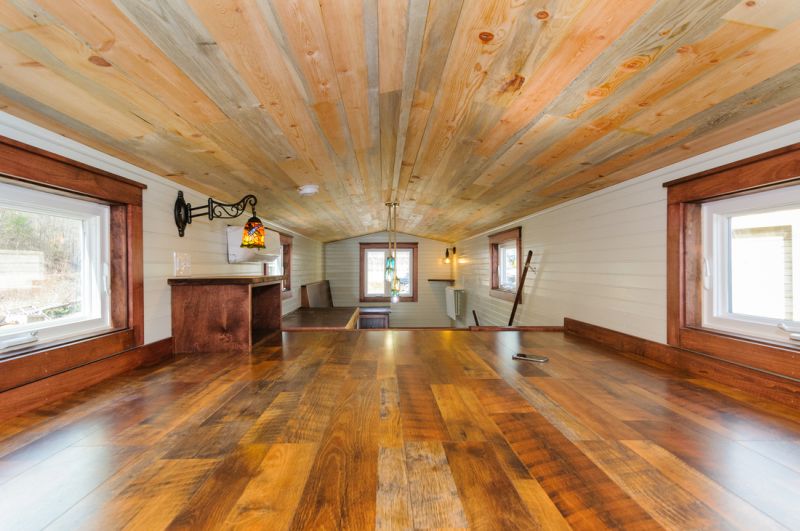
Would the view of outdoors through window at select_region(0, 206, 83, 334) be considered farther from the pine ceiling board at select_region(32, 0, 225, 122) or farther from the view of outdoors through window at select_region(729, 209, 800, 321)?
the view of outdoors through window at select_region(729, 209, 800, 321)

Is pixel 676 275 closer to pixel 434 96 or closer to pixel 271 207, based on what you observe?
pixel 434 96

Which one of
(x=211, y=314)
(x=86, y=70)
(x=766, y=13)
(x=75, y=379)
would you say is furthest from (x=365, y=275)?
(x=766, y=13)

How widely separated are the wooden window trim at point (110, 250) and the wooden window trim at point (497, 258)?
3782 millimetres

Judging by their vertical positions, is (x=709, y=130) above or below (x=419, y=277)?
above

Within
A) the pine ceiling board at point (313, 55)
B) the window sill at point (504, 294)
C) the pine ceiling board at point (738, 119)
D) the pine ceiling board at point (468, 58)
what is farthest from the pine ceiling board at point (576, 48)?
the window sill at point (504, 294)

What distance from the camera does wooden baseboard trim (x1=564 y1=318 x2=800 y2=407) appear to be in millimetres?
1435

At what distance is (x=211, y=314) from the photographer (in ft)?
7.45

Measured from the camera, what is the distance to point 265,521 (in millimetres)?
769

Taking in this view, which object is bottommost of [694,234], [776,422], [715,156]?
[776,422]

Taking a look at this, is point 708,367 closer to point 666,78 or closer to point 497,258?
point 666,78

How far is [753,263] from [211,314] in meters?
3.19

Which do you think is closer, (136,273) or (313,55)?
(313,55)

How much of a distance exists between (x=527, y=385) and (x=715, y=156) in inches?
60.8

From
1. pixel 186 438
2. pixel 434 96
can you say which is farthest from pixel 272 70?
pixel 186 438
